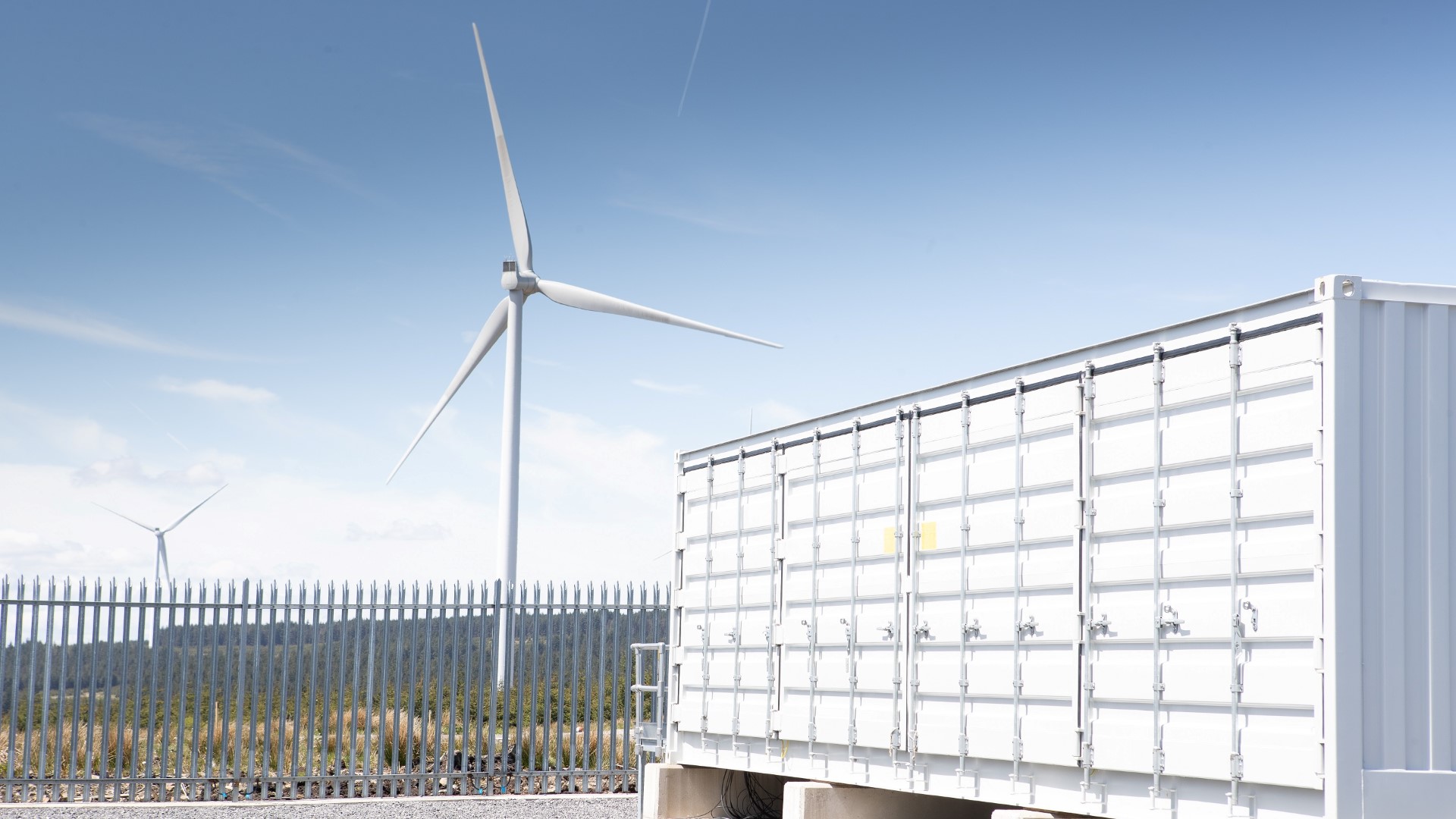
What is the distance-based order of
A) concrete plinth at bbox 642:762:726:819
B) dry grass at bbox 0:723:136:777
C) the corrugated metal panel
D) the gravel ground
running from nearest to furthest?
the corrugated metal panel, concrete plinth at bbox 642:762:726:819, the gravel ground, dry grass at bbox 0:723:136:777

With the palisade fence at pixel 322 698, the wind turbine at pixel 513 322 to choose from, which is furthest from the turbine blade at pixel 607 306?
the palisade fence at pixel 322 698

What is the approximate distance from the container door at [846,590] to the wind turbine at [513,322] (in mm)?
12456

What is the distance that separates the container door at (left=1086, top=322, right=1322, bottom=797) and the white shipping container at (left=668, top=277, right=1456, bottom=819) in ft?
0.05

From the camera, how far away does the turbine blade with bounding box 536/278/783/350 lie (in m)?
24.4

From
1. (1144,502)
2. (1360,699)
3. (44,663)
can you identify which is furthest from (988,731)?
(44,663)

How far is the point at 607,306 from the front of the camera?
2473 centimetres

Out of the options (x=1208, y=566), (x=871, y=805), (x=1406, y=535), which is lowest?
(x=871, y=805)

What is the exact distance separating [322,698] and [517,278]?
10093 mm

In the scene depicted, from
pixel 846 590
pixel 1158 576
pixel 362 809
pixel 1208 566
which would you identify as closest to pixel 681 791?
pixel 846 590

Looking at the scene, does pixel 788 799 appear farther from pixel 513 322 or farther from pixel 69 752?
pixel 513 322

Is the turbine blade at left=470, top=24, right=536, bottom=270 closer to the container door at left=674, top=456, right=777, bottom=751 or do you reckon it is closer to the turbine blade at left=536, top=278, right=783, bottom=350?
the turbine blade at left=536, top=278, right=783, bottom=350

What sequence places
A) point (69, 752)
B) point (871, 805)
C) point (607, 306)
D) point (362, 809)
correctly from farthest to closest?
point (607, 306), point (69, 752), point (362, 809), point (871, 805)

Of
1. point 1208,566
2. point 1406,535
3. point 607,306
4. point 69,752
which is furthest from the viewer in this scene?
point 607,306

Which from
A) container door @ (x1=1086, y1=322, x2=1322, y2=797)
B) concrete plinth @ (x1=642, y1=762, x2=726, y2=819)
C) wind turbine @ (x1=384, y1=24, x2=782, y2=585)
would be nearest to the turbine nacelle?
wind turbine @ (x1=384, y1=24, x2=782, y2=585)
